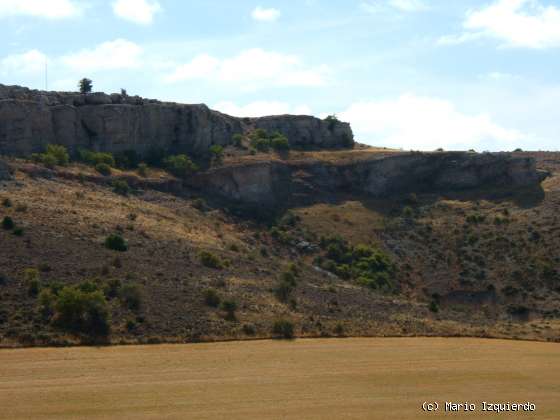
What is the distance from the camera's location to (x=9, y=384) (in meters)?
34.5

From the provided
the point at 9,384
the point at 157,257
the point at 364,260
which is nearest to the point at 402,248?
the point at 364,260

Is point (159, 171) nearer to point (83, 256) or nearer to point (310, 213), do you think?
point (310, 213)

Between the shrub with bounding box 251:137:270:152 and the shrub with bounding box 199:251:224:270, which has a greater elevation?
the shrub with bounding box 251:137:270:152

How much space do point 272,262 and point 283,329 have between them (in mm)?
17166

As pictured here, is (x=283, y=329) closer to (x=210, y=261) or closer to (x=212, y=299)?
(x=212, y=299)

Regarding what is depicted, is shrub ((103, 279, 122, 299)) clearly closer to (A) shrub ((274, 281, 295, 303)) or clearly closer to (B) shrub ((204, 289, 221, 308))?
(B) shrub ((204, 289, 221, 308))

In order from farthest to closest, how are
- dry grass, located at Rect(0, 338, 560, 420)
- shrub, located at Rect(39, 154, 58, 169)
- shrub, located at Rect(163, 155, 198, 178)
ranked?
1. shrub, located at Rect(163, 155, 198, 178)
2. shrub, located at Rect(39, 154, 58, 169)
3. dry grass, located at Rect(0, 338, 560, 420)

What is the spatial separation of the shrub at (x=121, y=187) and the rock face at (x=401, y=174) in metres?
12.6

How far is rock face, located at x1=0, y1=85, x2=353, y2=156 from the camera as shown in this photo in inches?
2734

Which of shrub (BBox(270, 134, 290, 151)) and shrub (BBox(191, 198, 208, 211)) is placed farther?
shrub (BBox(270, 134, 290, 151))

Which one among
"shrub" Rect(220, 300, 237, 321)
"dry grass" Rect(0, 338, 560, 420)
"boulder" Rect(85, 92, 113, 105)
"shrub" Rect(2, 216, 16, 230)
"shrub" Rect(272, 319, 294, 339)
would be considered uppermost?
"boulder" Rect(85, 92, 113, 105)

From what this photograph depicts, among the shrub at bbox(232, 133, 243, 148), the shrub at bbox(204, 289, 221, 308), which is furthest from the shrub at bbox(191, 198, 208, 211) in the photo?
the shrub at bbox(204, 289, 221, 308)

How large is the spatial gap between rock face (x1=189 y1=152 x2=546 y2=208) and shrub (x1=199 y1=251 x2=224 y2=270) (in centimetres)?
2199

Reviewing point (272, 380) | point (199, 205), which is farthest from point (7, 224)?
point (272, 380)
